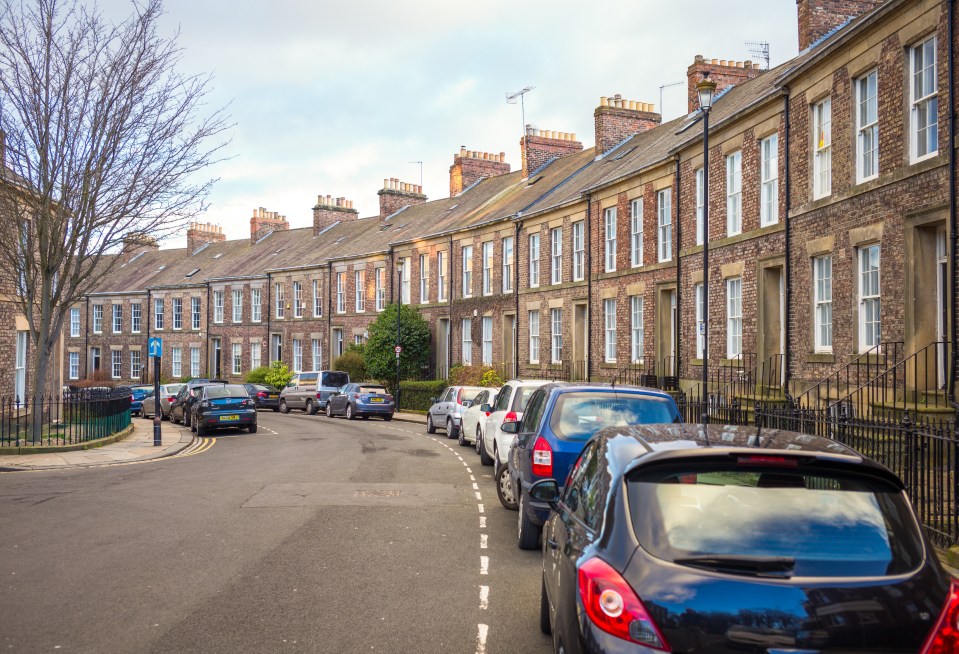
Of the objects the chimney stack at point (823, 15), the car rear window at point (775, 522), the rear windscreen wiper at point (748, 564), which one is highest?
the chimney stack at point (823, 15)

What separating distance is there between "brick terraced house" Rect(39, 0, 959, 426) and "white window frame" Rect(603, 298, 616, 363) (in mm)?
74

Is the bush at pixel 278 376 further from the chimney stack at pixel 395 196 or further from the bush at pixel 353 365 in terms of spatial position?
the chimney stack at pixel 395 196

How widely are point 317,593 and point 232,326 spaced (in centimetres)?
5121

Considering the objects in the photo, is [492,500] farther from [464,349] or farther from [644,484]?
[464,349]

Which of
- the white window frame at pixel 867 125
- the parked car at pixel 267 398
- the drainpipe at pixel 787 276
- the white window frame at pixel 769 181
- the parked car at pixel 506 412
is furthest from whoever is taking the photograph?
the parked car at pixel 267 398

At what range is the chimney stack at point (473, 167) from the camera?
160 ft

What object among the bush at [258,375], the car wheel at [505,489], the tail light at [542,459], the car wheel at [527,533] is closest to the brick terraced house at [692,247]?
the bush at [258,375]

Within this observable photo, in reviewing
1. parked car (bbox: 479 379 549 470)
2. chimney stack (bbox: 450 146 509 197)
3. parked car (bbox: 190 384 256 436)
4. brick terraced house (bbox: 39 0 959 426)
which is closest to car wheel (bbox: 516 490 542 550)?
parked car (bbox: 479 379 549 470)

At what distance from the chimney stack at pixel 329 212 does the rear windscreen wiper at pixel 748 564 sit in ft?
180

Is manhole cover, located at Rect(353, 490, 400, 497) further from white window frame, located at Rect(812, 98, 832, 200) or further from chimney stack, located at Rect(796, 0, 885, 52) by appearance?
chimney stack, located at Rect(796, 0, 885, 52)

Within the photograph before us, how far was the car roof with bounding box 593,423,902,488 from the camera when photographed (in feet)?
13.1

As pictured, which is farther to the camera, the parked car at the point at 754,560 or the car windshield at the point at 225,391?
the car windshield at the point at 225,391

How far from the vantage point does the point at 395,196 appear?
171 ft

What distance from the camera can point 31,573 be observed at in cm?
804
